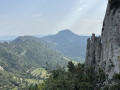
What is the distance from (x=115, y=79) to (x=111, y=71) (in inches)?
269

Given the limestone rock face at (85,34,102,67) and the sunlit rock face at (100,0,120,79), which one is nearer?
the sunlit rock face at (100,0,120,79)

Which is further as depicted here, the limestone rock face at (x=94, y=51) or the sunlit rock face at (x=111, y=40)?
the limestone rock face at (x=94, y=51)

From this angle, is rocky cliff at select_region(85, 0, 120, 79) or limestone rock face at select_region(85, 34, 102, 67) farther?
limestone rock face at select_region(85, 34, 102, 67)

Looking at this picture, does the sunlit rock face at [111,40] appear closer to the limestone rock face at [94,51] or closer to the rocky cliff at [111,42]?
the rocky cliff at [111,42]

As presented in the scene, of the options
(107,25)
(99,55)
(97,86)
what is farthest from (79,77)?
(107,25)

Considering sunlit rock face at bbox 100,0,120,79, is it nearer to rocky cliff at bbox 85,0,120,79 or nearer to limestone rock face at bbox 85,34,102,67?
rocky cliff at bbox 85,0,120,79

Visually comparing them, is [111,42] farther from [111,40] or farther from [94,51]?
[94,51]

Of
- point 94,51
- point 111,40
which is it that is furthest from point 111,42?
point 94,51

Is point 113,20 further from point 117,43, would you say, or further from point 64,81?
point 64,81

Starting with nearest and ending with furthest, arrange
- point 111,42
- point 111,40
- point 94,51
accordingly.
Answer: point 111,42 → point 111,40 → point 94,51

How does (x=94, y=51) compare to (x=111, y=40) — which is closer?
(x=111, y=40)

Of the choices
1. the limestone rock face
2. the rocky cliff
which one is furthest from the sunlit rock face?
the limestone rock face

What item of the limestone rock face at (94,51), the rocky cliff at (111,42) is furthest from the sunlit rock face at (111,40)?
the limestone rock face at (94,51)

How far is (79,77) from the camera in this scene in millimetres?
47812
